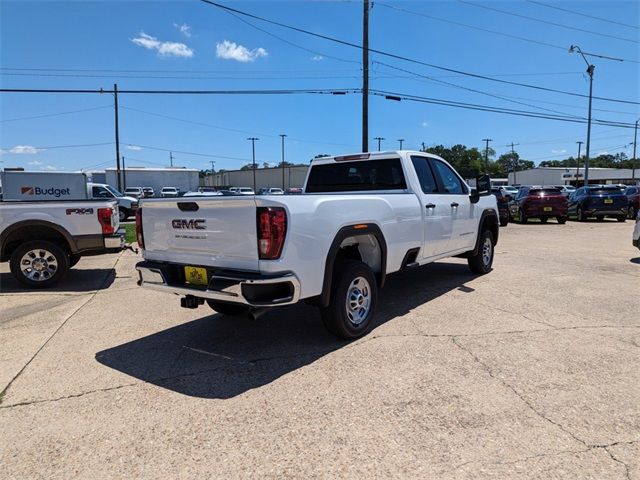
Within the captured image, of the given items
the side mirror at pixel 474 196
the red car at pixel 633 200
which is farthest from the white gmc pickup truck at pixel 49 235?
the red car at pixel 633 200

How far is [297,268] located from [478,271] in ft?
16.9

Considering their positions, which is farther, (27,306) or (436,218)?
(27,306)

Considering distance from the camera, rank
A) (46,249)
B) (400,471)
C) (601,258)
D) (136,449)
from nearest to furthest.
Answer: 1. (400,471)
2. (136,449)
3. (46,249)
4. (601,258)

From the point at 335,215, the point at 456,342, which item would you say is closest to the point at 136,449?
the point at 335,215

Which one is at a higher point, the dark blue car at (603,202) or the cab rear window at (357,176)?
the cab rear window at (357,176)

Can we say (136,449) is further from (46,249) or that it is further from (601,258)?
(601,258)

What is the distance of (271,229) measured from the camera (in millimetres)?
3693

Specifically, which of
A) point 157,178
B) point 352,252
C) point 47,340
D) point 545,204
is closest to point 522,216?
point 545,204

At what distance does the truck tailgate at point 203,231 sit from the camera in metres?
3.81

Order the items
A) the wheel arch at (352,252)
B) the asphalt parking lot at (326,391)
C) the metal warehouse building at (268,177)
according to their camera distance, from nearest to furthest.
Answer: the asphalt parking lot at (326,391), the wheel arch at (352,252), the metal warehouse building at (268,177)

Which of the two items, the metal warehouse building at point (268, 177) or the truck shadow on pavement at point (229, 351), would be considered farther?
the metal warehouse building at point (268, 177)

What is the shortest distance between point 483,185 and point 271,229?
15.3 feet

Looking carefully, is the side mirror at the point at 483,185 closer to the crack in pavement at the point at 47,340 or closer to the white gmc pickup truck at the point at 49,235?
the white gmc pickup truck at the point at 49,235

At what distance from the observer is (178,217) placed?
432 cm
